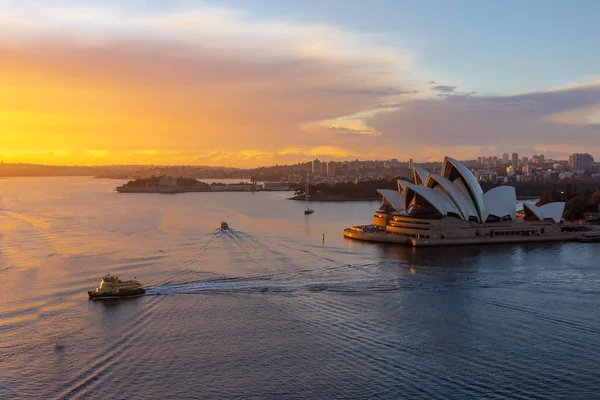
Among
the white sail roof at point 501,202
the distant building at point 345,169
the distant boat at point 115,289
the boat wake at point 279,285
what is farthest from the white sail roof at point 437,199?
the distant building at point 345,169

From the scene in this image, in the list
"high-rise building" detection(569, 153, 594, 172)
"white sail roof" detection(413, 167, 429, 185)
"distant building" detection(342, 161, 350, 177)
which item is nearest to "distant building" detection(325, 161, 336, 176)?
"distant building" detection(342, 161, 350, 177)

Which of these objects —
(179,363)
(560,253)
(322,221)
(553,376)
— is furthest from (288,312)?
(322,221)

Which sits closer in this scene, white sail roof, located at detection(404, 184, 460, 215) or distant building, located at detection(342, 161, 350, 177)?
white sail roof, located at detection(404, 184, 460, 215)

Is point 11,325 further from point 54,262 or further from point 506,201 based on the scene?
point 506,201

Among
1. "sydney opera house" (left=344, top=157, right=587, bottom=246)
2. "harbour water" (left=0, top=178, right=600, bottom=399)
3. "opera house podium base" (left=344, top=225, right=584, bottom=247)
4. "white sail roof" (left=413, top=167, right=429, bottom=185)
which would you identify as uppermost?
"white sail roof" (left=413, top=167, right=429, bottom=185)

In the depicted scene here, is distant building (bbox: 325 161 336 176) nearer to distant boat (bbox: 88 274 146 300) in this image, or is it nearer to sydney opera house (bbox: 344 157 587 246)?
sydney opera house (bbox: 344 157 587 246)
